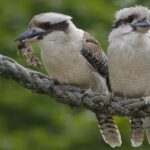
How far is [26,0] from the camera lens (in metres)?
12.5

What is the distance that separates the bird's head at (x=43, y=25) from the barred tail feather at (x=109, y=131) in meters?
0.74

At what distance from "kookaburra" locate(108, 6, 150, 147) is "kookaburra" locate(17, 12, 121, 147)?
194 mm

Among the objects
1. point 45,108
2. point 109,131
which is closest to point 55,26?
point 109,131

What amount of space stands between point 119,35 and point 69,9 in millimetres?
3928

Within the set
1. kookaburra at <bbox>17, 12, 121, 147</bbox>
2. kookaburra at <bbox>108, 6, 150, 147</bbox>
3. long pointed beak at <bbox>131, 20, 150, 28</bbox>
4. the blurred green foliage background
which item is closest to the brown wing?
kookaburra at <bbox>17, 12, 121, 147</bbox>

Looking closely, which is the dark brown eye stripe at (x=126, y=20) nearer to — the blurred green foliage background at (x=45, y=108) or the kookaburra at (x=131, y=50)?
the kookaburra at (x=131, y=50)

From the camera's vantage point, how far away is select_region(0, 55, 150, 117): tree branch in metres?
7.17

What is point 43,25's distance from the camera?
303 inches

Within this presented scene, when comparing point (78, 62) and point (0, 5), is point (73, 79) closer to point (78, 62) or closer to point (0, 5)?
point (78, 62)

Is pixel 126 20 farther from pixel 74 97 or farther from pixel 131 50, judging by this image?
pixel 74 97

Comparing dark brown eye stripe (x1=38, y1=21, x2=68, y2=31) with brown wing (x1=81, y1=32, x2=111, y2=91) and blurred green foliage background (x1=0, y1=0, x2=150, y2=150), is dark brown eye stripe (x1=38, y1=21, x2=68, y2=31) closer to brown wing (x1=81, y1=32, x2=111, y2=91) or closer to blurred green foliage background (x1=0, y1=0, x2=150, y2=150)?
brown wing (x1=81, y1=32, x2=111, y2=91)

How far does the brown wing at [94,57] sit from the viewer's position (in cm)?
804

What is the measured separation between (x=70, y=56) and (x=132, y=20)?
51 centimetres

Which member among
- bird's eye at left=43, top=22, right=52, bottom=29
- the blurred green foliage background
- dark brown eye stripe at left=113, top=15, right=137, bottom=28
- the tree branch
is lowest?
the blurred green foliage background
